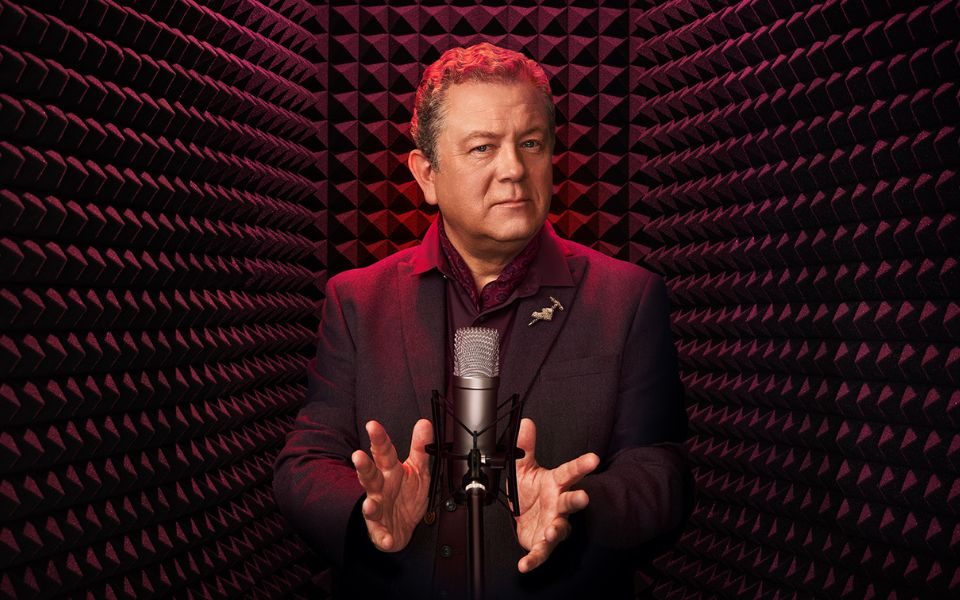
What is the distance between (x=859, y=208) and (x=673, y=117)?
0.97m

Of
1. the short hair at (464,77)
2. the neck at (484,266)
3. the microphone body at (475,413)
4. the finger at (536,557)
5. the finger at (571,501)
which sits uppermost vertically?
the short hair at (464,77)

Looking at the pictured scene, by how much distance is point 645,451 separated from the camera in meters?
1.94

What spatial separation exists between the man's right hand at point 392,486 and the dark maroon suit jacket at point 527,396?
20 centimetres

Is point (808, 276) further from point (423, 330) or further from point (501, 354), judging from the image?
point (423, 330)

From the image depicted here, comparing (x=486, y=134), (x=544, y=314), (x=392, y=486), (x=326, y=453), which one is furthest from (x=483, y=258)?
(x=392, y=486)

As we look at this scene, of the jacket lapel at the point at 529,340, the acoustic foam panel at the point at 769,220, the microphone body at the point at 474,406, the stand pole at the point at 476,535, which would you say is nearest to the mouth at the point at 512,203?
the jacket lapel at the point at 529,340

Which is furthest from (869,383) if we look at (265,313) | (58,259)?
(58,259)

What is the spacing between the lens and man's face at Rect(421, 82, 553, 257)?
190 centimetres

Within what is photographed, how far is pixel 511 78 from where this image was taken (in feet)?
6.29

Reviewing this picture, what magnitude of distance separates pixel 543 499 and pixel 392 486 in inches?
10.3

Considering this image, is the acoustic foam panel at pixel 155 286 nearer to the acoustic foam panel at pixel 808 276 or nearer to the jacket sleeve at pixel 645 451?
the jacket sleeve at pixel 645 451

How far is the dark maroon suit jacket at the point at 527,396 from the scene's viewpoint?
1846 mm

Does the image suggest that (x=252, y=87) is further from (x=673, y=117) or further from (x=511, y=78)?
(x=673, y=117)

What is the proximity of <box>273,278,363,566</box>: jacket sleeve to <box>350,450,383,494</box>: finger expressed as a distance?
203 mm
